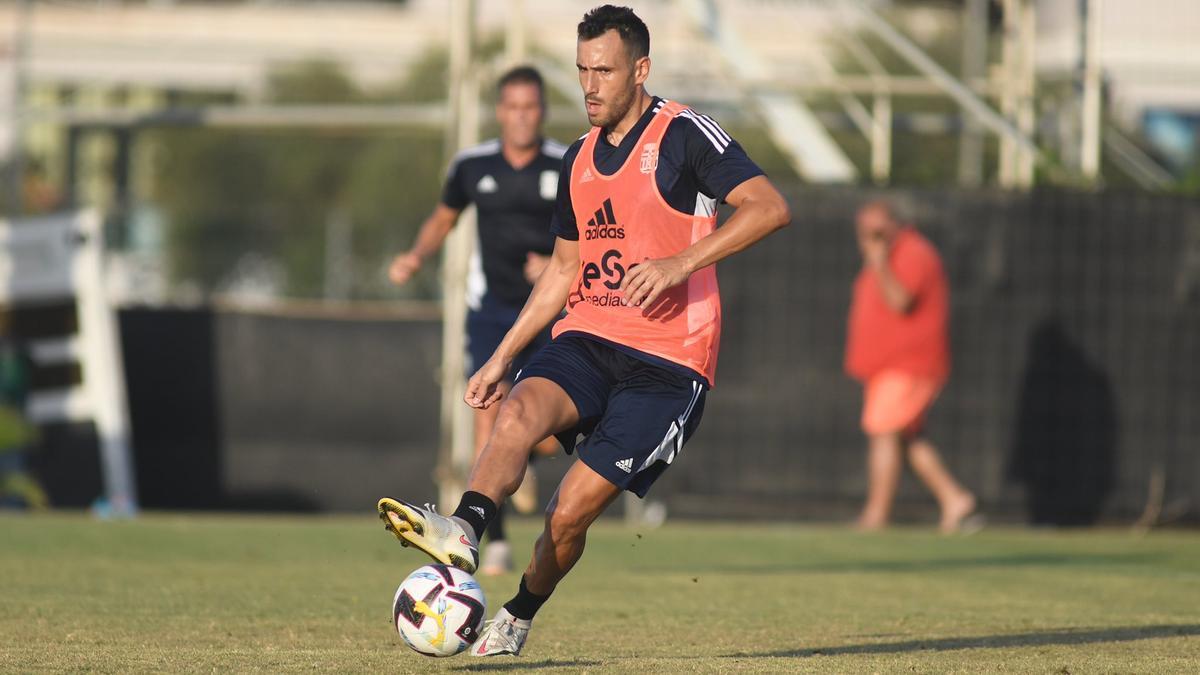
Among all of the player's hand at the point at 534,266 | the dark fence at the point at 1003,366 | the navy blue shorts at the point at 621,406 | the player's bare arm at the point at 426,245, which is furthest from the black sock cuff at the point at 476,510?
the dark fence at the point at 1003,366

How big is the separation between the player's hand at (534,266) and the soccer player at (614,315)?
2.96 m

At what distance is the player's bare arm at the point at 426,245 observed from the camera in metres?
8.73

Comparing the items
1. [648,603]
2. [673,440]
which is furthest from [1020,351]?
[673,440]

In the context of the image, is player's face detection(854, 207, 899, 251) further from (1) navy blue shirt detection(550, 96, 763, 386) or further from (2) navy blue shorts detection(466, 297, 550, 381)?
(1) navy blue shirt detection(550, 96, 763, 386)

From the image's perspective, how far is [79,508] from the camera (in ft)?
50.5

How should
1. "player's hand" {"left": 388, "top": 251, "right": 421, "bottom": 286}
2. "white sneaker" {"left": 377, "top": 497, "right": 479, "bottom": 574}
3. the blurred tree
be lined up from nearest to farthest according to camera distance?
"white sneaker" {"left": 377, "top": 497, "right": 479, "bottom": 574}, "player's hand" {"left": 388, "top": 251, "right": 421, "bottom": 286}, the blurred tree

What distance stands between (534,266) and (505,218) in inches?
16.2

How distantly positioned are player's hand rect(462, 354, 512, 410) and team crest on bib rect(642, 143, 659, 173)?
2.60 feet

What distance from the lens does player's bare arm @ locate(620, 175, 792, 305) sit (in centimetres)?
543

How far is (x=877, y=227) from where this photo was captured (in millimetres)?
13258

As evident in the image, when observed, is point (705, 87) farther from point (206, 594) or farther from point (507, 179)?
point (206, 594)

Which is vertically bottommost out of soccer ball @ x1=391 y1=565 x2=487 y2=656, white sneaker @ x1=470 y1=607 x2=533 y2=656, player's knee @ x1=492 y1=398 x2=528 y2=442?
white sneaker @ x1=470 y1=607 x2=533 y2=656

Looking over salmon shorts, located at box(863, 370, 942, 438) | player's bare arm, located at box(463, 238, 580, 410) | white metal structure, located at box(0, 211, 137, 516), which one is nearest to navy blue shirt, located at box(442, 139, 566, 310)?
player's bare arm, located at box(463, 238, 580, 410)

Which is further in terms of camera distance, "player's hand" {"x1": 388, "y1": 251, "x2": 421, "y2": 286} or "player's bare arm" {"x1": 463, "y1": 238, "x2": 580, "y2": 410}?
"player's hand" {"x1": 388, "y1": 251, "x2": 421, "y2": 286}
